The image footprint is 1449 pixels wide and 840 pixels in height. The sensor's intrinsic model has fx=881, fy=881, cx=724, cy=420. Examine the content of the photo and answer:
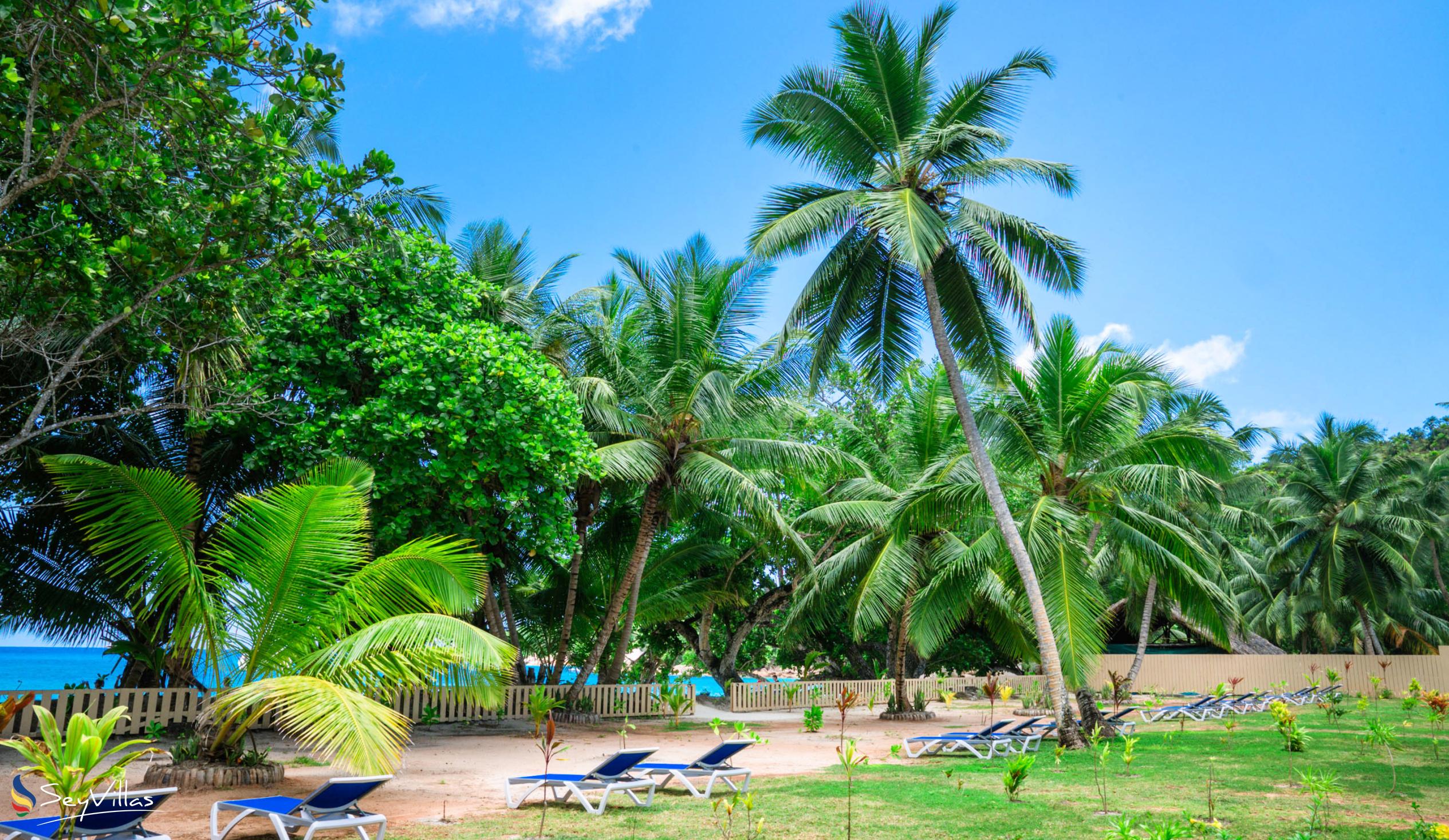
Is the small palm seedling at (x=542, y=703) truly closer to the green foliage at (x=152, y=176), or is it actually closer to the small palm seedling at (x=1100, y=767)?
the green foliage at (x=152, y=176)

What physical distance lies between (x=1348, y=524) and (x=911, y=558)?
17898mm

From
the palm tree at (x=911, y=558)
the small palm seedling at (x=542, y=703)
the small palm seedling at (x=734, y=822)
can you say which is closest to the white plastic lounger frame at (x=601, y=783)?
the small palm seedling at (x=734, y=822)

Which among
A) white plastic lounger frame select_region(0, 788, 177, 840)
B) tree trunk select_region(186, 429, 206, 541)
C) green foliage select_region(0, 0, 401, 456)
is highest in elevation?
green foliage select_region(0, 0, 401, 456)

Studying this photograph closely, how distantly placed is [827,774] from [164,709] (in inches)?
365

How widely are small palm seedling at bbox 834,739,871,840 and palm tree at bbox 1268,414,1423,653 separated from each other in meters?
21.4

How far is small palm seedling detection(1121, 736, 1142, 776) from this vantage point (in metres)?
8.74

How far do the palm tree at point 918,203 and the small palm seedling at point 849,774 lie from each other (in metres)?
3.77

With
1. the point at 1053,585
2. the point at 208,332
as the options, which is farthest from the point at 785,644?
the point at 208,332

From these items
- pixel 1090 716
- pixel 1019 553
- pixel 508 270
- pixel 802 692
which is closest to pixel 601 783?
pixel 1019 553

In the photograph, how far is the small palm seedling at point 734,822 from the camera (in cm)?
634

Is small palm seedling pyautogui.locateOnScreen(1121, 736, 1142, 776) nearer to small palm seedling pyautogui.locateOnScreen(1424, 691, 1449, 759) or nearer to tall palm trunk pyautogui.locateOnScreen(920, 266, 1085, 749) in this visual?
tall palm trunk pyautogui.locateOnScreen(920, 266, 1085, 749)

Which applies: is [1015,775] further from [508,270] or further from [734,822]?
[508,270]

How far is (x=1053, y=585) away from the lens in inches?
517

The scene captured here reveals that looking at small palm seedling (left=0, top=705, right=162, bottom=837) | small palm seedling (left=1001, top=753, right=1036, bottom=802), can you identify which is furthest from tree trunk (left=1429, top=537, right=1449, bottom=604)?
small palm seedling (left=0, top=705, right=162, bottom=837)
